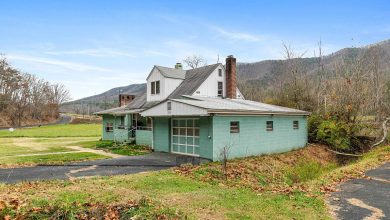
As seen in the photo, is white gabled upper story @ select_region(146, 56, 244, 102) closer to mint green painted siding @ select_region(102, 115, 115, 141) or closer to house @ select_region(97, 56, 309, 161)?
house @ select_region(97, 56, 309, 161)

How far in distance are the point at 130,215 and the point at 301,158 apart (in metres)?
17.7

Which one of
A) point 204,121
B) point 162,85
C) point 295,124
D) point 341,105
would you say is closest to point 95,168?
point 204,121

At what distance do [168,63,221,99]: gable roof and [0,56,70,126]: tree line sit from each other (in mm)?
58111

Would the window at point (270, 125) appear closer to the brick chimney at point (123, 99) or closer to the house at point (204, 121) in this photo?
the house at point (204, 121)

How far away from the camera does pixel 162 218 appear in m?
7.36

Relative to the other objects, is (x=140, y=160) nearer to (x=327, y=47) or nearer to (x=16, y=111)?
(x=327, y=47)

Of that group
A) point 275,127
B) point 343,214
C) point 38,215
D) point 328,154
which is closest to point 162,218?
point 38,215

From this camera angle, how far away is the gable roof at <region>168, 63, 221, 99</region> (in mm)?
27538

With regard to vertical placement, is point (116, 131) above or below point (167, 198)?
above

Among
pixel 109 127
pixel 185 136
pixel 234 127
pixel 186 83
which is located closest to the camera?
pixel 234 127

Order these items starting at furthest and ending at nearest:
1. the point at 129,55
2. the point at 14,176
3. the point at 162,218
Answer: the point at 129,55
the point at 14,176
the point at 162,218

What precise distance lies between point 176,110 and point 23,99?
70.7 meters

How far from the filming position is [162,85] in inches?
1137

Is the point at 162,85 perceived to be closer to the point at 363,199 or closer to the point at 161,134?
the point at 161,134
